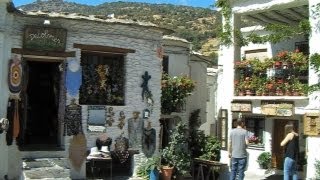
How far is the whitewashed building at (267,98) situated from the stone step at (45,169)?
5.26 m

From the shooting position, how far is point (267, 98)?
562 inches

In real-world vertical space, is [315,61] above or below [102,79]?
above

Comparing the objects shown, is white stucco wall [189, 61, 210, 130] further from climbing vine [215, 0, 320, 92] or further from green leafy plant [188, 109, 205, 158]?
climbing vine [215, 0, 320, 92]

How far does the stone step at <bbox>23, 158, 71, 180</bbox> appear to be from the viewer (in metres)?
13.2

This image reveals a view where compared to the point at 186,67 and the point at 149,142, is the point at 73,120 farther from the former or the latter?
the point at 186,67

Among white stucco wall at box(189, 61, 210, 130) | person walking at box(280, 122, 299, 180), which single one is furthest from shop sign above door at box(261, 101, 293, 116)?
white stucco wall at box(189, 61, 210, 130)

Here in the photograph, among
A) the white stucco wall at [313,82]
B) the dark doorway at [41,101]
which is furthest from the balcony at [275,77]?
the dark doorway at [41,101]

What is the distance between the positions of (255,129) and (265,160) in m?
1.45

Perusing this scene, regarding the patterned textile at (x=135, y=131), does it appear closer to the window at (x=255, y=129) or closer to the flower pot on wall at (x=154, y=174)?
the flower pot on wall at (x=154, y=174)

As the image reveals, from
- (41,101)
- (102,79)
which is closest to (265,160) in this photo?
(102,79)

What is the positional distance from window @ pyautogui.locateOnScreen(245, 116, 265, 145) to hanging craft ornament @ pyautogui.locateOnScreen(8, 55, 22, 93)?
8.84m

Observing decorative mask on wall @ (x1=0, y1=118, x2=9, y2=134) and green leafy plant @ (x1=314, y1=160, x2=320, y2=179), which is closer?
green leafy plant @ (x1=314, y1=160, x2=320, y2=179)

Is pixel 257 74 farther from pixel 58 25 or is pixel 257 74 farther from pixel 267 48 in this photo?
pixel 58 25

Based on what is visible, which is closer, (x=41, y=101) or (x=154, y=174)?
(x=154, y=174)
